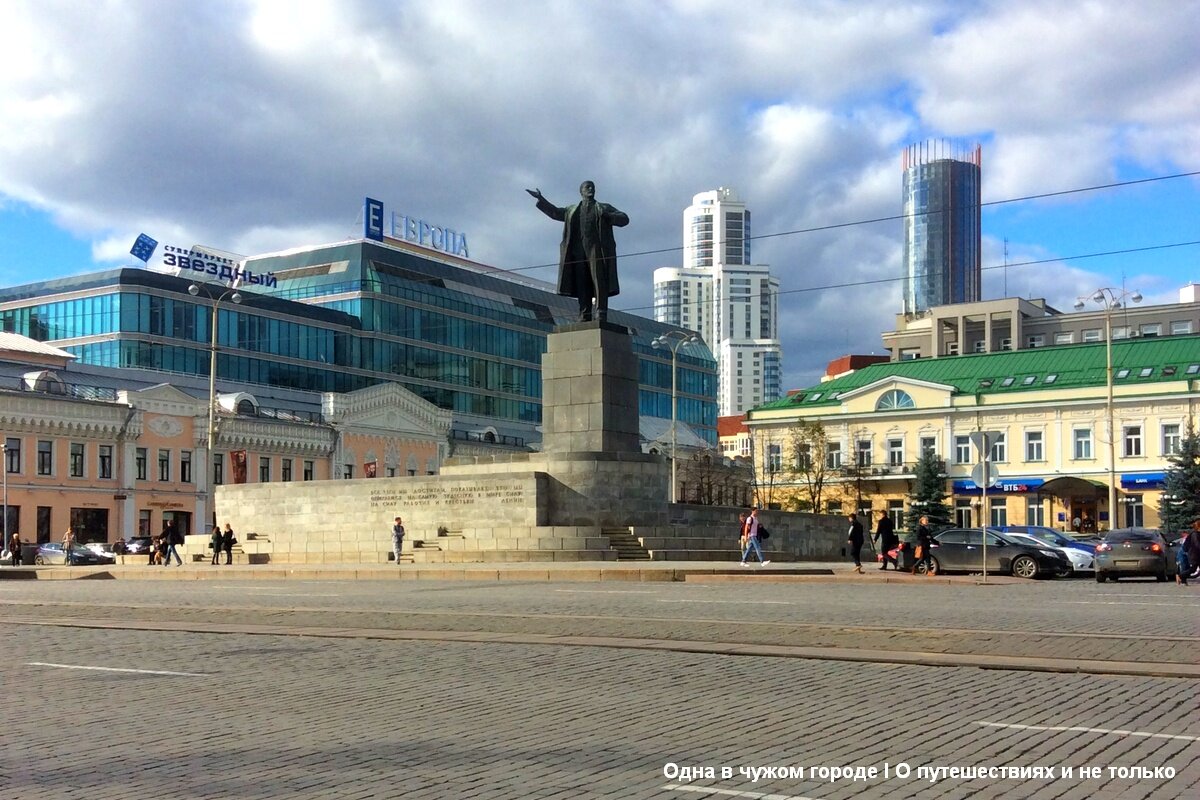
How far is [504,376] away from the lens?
4392 inches

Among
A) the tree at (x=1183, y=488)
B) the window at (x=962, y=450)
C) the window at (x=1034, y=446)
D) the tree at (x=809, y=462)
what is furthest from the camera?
the window at (x=962, y=450)

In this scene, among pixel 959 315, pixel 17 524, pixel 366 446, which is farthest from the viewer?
pixel 959 315

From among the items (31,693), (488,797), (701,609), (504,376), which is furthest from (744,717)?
(504,376)

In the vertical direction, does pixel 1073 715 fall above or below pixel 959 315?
below

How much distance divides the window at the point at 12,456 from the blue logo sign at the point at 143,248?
2941 centimetres

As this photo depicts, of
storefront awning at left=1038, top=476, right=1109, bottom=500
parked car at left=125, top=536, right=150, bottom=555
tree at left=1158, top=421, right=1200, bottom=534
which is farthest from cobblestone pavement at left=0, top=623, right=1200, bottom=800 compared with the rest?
storefront awning at left=1038, top=476, right=1109, bottom=500

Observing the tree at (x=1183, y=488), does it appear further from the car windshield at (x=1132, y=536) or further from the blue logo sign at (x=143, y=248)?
the blue logo sign at (x=143, y=248)

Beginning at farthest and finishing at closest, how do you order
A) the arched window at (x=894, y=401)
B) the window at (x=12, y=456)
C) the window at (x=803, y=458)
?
the arched window at (x=894, y=401) < the window at (x=803, y=458) < the window at (x=12, y=456)

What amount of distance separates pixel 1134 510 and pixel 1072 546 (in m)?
41.4

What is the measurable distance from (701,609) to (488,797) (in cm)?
1251

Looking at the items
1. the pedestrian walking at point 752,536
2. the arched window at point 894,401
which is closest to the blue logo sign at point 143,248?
the arched window at point 894,401

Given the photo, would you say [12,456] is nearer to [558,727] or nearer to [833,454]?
[833,454]

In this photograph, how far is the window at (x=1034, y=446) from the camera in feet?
254

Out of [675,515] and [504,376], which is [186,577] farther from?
[504,376]
